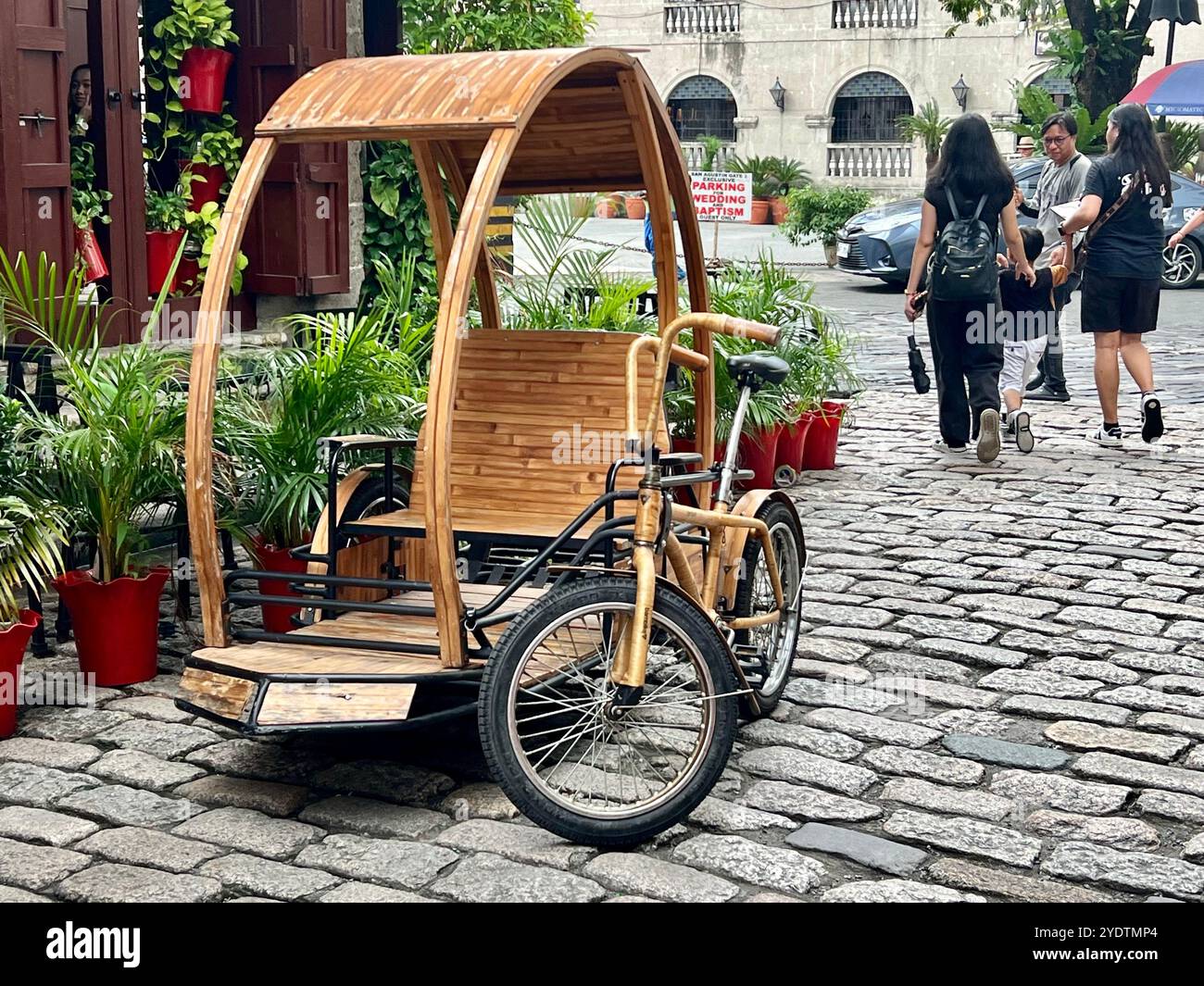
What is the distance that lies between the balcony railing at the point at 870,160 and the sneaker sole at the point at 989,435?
28474 millimetres

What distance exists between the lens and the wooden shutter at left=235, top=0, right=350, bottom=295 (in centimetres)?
919

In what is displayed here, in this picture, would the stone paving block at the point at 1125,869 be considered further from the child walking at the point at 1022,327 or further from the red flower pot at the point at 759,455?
the child walking at the point at 1022,327

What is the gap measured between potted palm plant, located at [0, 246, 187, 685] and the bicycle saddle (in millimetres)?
1920

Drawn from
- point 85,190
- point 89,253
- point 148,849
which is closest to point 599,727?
point 148,849

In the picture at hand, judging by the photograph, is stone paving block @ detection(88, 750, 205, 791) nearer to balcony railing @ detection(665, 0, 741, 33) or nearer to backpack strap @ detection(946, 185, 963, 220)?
backpack strap @ detection(946, 185, 963, 220)

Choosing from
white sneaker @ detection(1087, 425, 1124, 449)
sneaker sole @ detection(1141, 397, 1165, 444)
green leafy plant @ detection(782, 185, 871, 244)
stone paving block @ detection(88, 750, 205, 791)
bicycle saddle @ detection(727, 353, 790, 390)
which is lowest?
stone paving block @ detection(88, 750, 205, 791)

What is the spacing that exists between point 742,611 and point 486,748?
1.34 metres

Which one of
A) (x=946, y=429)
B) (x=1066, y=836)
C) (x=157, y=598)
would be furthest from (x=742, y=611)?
(x=946, y=429)

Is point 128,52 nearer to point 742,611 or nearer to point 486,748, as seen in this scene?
point 742,611

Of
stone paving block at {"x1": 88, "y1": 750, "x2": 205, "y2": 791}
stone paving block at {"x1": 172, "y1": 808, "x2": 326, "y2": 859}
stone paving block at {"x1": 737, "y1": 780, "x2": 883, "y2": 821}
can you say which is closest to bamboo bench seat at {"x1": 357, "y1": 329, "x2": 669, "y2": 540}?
stone paving block at {"x1": 88, "y1": 750, "x2": 205, "y2": 791}

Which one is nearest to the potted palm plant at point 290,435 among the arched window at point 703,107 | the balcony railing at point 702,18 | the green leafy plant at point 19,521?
the green leafy plant at point 19,521

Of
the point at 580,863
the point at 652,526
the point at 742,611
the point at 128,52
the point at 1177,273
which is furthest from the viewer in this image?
the point at 1177,273

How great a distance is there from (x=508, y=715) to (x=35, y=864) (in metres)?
1.21

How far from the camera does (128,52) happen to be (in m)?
8.38
